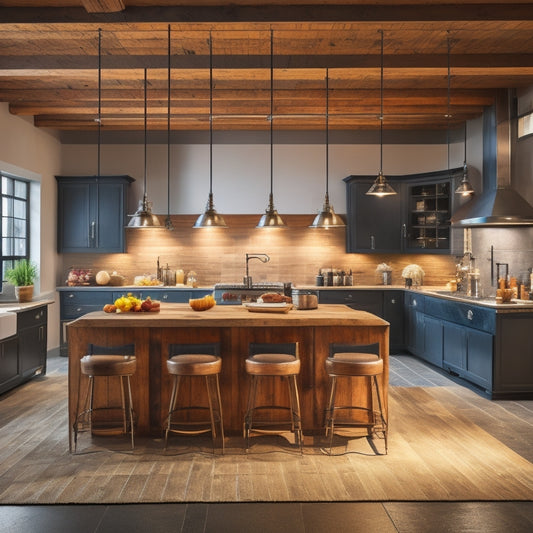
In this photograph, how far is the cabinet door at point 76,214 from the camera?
8.90 m

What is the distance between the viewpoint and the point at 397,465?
162 inches

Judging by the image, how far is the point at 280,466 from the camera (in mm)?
4105

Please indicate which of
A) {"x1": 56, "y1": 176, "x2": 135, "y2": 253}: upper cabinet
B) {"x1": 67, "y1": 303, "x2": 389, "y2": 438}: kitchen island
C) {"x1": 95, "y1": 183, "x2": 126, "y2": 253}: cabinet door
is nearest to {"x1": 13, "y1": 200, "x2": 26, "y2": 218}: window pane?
{"x1": 56, "y1": 176, "x2": 135, "y2": 253}: upper cabinet

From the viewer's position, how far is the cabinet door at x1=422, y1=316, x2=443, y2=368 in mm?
7402

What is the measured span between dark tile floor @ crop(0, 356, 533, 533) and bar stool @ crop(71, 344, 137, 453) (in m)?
1.11

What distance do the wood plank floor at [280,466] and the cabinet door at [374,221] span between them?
3899mm

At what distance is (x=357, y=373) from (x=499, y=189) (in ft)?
12.7

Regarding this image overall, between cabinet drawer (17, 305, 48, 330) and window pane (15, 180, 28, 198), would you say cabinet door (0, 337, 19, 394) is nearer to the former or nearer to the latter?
cabinet drawer (17, 305, 48, 330)

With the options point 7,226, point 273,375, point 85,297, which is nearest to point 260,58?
point 273,375

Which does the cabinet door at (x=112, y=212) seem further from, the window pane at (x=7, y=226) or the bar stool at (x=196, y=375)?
the bar stool at (x=196, y=375)

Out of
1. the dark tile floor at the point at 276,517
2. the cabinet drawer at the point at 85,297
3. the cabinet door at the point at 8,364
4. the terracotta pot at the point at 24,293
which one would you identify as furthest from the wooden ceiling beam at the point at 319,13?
the cabinet drawer at the point at 85,297

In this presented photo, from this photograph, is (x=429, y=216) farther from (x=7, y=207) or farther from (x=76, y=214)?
(x=7, y=207)

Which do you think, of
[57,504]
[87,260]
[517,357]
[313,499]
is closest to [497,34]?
[517,357]

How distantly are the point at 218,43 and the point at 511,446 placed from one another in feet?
14.5
